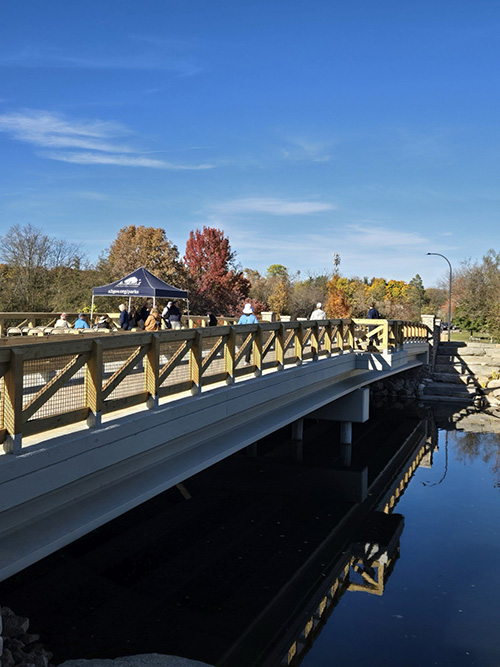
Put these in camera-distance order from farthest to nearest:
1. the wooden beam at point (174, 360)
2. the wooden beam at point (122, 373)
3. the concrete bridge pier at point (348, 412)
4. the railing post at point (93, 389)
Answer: the concrete bridge pier at point (348, 412), the wooden beam at point (174, 360), the wooden beam at point (122, 373), the railing post at point (93, 389)

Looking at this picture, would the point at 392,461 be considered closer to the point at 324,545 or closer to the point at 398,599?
the point at 324,545

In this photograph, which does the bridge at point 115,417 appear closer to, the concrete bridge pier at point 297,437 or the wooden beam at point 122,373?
the wooden beam at point 122,373

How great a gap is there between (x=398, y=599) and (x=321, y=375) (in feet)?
21.6

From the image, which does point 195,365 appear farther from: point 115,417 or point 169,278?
point 169,278

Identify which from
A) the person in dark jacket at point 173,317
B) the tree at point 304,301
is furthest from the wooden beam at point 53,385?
the tree at point 304,301

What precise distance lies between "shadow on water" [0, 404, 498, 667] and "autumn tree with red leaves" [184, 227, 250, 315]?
1092 inches

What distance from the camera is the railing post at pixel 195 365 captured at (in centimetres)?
927

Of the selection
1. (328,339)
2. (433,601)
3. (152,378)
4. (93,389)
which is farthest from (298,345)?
(93,389)

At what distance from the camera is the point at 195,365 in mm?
9375

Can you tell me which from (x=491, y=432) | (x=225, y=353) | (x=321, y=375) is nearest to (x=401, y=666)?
(x=225, y=353)

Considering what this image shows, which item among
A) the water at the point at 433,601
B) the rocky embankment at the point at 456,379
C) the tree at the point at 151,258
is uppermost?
the tree at the point at 151,258

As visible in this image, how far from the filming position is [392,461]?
19.0 m

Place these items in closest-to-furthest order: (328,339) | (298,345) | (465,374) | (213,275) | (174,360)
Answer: (174,360) → (298,345) → (328,339) → (465,374) → (213,275)

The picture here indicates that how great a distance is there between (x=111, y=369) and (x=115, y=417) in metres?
0.57
